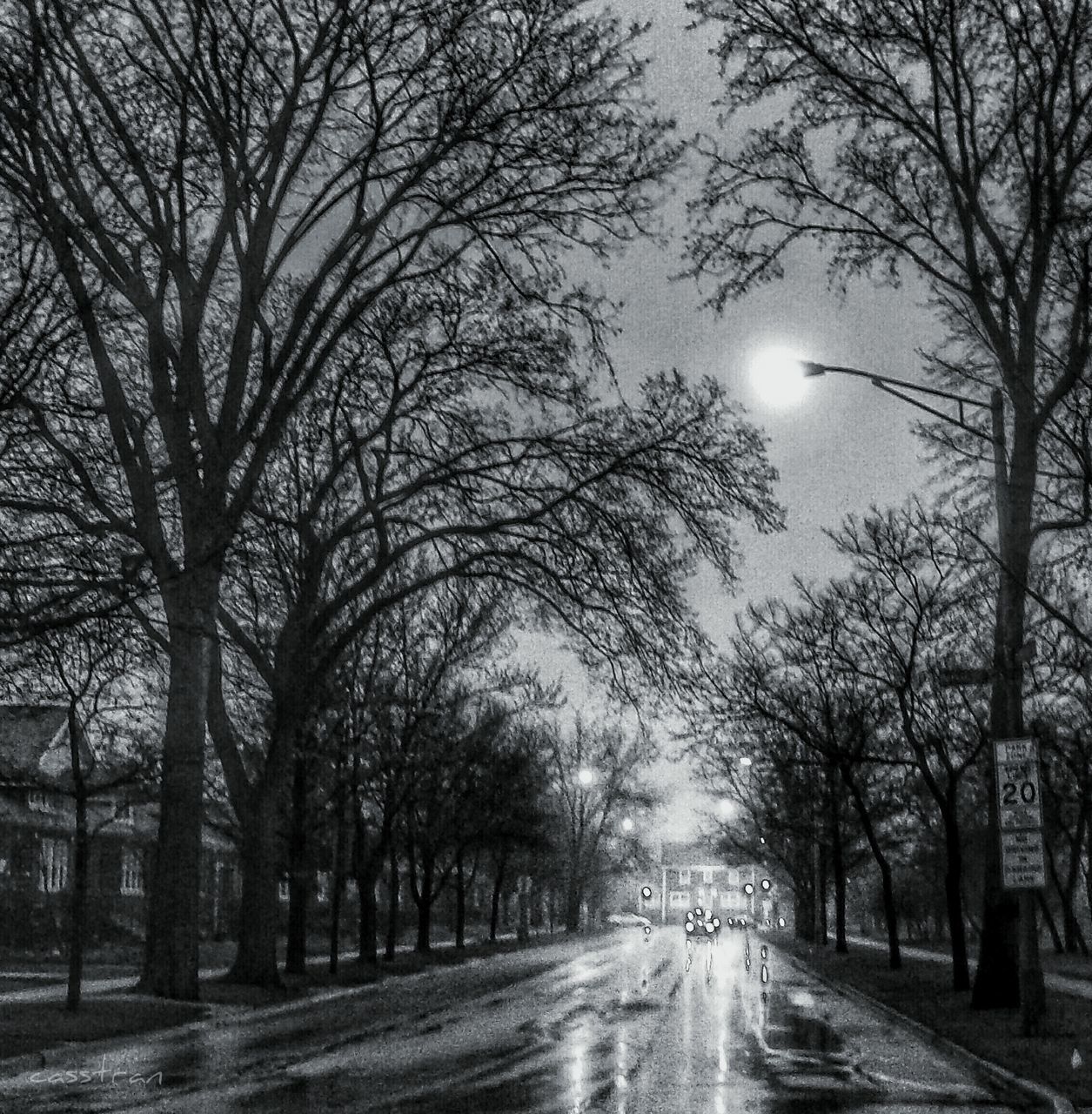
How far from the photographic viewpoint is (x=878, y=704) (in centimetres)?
4316

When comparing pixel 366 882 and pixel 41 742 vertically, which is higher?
pixel 41 742

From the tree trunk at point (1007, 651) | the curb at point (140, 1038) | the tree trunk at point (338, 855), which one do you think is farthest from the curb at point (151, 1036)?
the tree trunk at point (1007, 651)

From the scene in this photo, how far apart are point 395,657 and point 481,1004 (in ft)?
48.0

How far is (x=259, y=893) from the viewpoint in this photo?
2892 cm

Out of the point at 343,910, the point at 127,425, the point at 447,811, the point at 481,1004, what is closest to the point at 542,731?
the point at 447,811

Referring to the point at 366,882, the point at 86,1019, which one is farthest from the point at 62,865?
the point at 86,1019

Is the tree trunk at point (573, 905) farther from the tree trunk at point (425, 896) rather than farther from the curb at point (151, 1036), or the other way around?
the curb at point (151, 1036)

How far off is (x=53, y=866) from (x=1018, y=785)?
4618 centimetres

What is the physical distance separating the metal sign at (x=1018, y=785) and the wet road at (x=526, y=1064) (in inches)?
115

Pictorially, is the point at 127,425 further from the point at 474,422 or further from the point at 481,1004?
the point at 481,1004

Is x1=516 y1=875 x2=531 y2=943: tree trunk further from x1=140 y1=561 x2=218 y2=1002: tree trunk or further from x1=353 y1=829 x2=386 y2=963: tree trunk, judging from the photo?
x1=140 y1=561 x2=218 y2=1002: tree trunk

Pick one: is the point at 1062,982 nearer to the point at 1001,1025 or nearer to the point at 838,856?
the point at 838,856

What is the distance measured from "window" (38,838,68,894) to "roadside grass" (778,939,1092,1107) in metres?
28.4

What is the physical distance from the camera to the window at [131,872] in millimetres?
62562
